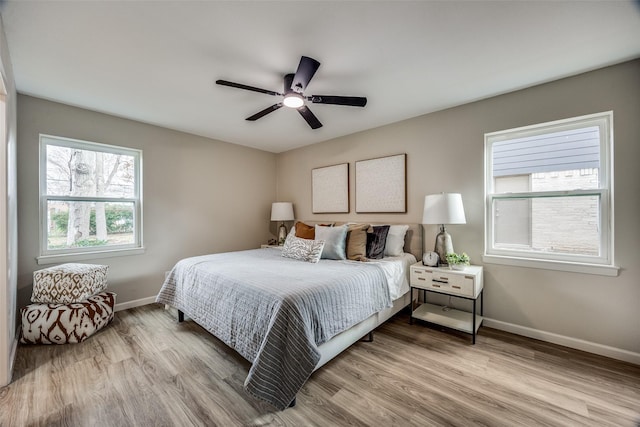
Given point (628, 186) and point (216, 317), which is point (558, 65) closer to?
point (628, 186)

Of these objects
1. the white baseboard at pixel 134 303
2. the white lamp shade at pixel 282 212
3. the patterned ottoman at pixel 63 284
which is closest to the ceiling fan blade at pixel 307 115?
the white lamp shade at pixel 282 212

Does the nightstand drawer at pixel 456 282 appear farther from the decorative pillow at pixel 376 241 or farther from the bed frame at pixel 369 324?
the decorative pillow at pixel 376 241

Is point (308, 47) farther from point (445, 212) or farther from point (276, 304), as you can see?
point (445, 212)

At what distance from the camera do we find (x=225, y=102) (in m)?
2.77

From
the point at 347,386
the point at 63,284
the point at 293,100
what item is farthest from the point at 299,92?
the point at 63,284

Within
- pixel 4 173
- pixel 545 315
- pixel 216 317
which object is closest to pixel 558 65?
pixel 545 315

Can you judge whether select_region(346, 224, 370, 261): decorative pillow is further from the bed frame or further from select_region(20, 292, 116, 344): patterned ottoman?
select_region(20, 292, 116, 344): patterned ottoman

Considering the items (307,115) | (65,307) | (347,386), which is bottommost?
(347,386)

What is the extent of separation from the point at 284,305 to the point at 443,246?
6.31 ft

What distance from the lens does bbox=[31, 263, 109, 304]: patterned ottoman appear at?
2424 mm

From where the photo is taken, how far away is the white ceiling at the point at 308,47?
5.01 feet

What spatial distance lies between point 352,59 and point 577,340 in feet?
10.2

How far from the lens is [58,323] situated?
2.30m

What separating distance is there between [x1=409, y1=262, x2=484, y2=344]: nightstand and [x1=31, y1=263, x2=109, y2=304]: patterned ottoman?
3.37 metres
